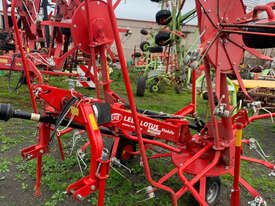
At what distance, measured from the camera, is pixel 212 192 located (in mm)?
2918

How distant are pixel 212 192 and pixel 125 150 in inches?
55.2

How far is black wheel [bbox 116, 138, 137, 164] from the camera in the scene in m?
3.63

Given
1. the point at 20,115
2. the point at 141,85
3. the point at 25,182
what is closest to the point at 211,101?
the point at 20,115

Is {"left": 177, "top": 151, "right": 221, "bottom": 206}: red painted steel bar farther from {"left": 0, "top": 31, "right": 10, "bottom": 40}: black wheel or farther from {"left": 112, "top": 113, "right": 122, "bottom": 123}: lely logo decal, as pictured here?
{"left": 0, "top": 31, "right": 10, "bottom": 40}: black wheel

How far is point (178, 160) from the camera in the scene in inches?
115

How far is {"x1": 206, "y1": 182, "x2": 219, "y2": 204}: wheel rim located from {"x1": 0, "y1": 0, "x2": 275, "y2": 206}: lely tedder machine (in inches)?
0.5

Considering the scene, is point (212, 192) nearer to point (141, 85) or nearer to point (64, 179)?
point (64, 179)

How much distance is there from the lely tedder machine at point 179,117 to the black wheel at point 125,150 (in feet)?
2.79

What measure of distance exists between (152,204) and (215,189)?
0.81m

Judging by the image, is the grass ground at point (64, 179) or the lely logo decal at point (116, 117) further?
the grass ground at point (64, 179)

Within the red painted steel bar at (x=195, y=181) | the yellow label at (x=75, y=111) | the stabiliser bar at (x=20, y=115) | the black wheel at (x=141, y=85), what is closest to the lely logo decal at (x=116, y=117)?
the stabiliser bar at (x=20, y=115)

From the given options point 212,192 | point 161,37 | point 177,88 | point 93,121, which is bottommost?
point 212,192

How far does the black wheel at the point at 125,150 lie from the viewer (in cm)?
363

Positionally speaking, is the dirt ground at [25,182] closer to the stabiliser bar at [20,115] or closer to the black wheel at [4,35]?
the stabiliser bar at [20,115]
